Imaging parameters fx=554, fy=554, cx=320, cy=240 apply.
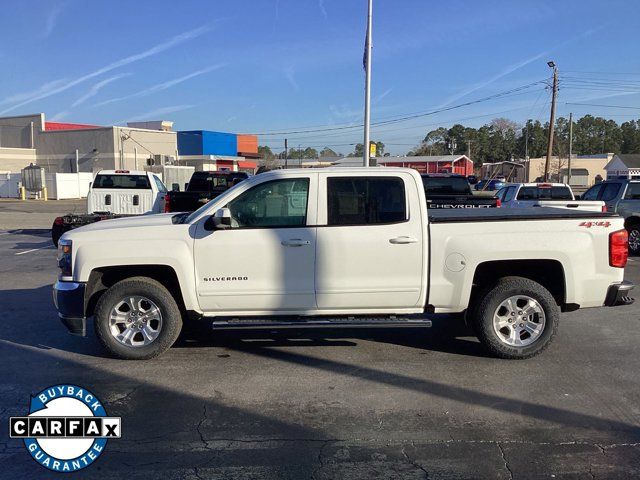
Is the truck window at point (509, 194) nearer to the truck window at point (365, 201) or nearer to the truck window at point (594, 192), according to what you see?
the truck window at point (594, 192)

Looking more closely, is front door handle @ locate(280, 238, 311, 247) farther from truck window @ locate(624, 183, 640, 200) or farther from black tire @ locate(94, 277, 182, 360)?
truck window @ locate(624, 183, 640, 200)

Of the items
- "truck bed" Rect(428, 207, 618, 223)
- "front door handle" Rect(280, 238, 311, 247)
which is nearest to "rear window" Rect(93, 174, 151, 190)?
"front door handle" Rect(280, 238, 311, 247)

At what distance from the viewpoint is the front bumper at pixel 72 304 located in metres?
5.46

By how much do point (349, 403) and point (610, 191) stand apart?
11648 millimetres

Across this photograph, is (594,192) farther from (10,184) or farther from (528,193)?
(10,184)

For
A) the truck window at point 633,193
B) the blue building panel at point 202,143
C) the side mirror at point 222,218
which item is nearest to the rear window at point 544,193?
the truck window at point 633,193

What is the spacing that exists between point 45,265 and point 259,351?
25.9ft

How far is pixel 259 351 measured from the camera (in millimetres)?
6027

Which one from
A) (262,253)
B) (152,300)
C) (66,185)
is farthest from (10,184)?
(262,253)

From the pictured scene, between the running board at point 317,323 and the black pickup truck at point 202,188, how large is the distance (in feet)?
31.5

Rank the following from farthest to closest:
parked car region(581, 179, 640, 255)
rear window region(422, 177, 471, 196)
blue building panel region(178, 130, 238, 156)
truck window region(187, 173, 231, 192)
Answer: blue building panel region(178, 130, 238, 156)
truck window region(187, 173, 231, 192)
rear window region(422, 177, 471, 196)
parked car region(581, 179, 640, 255)

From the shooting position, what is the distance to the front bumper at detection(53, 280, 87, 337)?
546 cm

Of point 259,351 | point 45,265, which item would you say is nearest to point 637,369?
point 259,351

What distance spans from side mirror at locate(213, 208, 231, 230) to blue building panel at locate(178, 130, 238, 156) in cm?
5755
